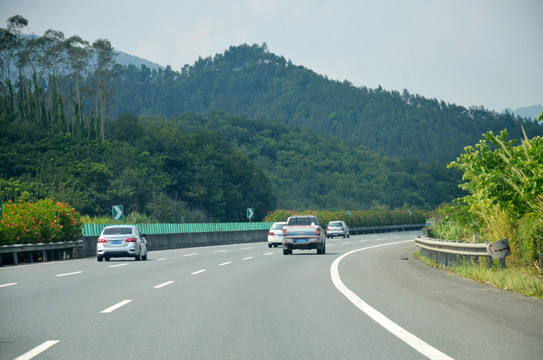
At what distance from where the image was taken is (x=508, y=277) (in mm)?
14961

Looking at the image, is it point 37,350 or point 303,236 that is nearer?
point 37,350

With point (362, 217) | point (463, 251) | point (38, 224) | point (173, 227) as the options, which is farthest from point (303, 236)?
point (362, 217)

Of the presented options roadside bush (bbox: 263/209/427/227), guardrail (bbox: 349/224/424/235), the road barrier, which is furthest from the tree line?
the road barrier

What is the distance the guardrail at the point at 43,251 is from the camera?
27.1 meters

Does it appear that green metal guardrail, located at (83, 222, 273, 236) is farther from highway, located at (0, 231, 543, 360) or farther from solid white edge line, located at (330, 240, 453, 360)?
solid white edge line, located at (330, 240, 453, 360)

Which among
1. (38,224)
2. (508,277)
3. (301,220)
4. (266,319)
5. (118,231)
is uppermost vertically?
(38,224)

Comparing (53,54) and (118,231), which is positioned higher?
(53,54)

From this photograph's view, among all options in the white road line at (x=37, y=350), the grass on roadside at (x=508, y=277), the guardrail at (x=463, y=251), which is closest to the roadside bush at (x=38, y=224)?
the guardrail at (x=463, y=251)

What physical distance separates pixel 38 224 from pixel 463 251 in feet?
62.5

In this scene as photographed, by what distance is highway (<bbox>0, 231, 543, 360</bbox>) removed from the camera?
8.09 meters

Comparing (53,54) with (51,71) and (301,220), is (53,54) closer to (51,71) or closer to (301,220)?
(51,71)

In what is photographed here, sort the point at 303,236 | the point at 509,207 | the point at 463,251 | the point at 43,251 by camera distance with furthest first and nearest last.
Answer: the point at 303,236 < the point at 43,251 < the point at 463,251 < the point at 509,207

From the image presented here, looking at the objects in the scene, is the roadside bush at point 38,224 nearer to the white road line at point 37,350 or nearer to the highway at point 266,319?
the highway at point 266,319

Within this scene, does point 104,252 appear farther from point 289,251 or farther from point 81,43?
point 81,43
